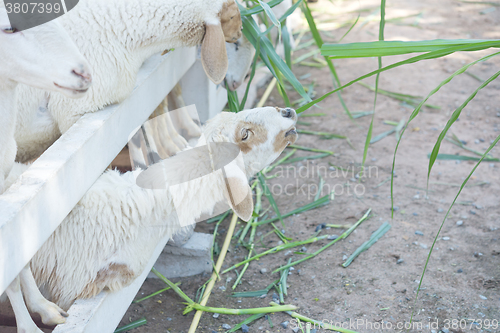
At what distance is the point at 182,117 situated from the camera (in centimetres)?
Result: 314

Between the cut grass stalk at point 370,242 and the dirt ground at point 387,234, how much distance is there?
0.03 m

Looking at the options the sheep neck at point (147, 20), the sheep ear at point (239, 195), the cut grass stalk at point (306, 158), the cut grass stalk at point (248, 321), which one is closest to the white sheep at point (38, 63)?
the sheep neck at point (147, 20)

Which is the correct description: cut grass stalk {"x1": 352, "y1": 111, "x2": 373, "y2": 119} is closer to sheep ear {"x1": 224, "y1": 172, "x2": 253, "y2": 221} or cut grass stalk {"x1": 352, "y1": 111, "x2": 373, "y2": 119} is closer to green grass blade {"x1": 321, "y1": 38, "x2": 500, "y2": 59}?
sheep ear {"x1": 224, "y1": 172, "x2": 253, "y2": 221}

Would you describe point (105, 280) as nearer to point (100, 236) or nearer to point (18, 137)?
point (100, 236)

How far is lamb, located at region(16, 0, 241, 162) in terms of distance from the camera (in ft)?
6.68

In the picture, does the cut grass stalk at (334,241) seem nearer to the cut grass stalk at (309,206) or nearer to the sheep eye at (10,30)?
the cut grass stalk at (309,206)

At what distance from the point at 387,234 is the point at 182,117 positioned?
155 cm

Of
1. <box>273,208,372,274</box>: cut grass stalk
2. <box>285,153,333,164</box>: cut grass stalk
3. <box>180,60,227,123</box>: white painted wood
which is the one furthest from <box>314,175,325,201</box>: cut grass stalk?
Result: <box>180,60,227,123</box>: white painted wood

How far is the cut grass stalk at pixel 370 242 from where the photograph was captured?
272 centimetres

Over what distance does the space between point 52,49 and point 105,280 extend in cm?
96

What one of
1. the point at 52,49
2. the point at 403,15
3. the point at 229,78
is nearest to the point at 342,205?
the point at 229,78

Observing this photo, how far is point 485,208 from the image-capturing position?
10.3 ft

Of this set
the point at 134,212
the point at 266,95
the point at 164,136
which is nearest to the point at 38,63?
the point at 134,212

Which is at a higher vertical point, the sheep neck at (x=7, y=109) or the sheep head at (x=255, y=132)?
the sheep neck at (x=7, y=109)
